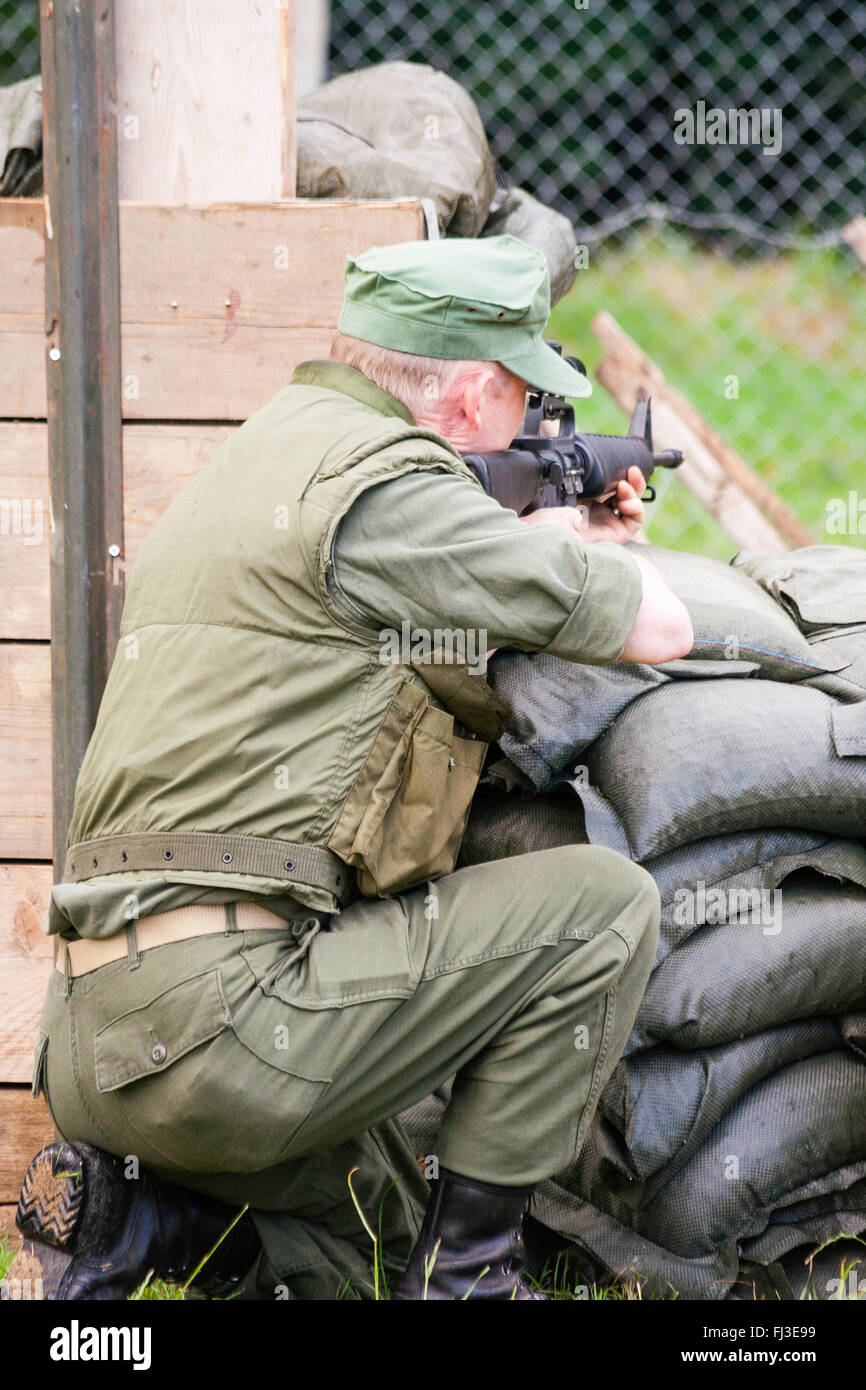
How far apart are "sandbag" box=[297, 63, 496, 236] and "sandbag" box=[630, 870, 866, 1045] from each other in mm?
1998

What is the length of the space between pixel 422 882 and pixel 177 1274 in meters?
0.75

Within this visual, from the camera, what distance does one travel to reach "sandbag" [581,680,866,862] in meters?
2.57

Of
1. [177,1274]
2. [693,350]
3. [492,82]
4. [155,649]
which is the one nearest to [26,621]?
[155,649]

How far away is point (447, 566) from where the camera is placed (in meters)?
2.06

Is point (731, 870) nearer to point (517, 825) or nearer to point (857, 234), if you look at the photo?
point (517, 825)

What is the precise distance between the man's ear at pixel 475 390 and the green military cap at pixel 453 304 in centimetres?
3

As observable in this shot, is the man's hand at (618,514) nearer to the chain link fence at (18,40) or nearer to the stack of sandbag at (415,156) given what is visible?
the stack of sandbag at (415,156)

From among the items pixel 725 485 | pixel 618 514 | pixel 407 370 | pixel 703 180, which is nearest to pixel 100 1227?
pixel 407 370

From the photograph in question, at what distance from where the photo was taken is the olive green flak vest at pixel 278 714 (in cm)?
207

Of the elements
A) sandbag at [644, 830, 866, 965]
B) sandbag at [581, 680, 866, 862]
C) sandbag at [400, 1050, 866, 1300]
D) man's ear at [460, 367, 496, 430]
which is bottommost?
sandbag at [400, 1050, 866, 1300]

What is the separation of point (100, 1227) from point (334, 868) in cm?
66

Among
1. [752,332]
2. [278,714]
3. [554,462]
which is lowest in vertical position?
[752,332]

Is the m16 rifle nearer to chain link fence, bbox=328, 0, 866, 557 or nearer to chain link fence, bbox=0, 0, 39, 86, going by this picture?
chain link fence, bbox=328, 0, 866, 557

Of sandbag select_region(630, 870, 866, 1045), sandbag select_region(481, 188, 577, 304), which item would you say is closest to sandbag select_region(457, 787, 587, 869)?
sandbag select_region(630, 870, 866, 1045)
